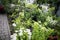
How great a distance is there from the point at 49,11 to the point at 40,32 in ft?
6.87

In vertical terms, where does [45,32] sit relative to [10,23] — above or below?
above

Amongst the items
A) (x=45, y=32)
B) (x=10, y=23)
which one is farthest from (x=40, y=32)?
(x=10, y=23)

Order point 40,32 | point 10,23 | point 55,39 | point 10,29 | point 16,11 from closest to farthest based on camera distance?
point 40,32 < point 55,39 < point 10,29 < point 10,23 < point 16,11

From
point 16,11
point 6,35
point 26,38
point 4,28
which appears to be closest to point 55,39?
point 26,38

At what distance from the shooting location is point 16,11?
699 centimetres

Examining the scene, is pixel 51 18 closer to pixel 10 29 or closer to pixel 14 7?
pixel 10 29

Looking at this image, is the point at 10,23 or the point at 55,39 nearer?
the point at 55,39

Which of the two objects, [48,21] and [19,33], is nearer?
[19,33]

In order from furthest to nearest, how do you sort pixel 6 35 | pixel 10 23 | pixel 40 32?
pixel 10 23
pixel 6 35
pixel 40 32

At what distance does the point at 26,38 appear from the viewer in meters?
4.59

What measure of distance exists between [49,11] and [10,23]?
1.30 metres

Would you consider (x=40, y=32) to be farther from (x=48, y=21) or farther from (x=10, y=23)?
(x=10, y=23)

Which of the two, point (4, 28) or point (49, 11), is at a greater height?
point (49, 11)

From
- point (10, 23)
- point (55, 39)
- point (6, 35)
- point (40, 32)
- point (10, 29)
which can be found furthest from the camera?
point (10, 23)
